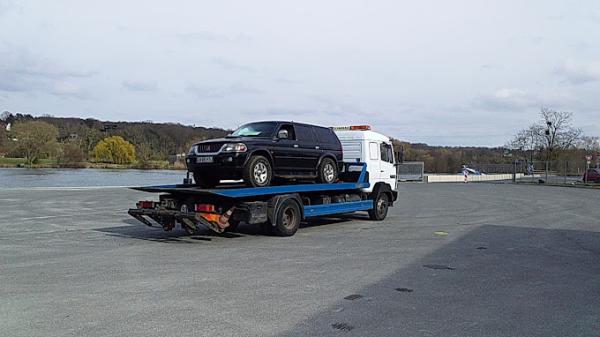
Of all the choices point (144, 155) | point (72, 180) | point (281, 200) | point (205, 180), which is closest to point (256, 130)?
point (205, 180)

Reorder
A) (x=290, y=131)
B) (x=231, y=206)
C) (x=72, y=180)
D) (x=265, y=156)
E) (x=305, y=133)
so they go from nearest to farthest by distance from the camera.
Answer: (x=231, y=206) < (x=265, y=156) < (x=290, y=131) < (x=305, y=133) < (x=72, y=180)

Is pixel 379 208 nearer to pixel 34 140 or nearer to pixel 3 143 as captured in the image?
pixel 34 140

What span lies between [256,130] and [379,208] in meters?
5.46

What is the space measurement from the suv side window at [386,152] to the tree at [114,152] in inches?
1908

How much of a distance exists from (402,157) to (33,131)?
142ft

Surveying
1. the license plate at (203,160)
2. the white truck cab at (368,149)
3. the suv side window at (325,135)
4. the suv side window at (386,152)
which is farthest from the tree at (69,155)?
the license plate at (203,160)

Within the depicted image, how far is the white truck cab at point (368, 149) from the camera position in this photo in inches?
617

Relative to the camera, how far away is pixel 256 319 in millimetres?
5598

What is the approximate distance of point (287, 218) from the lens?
1226 cm

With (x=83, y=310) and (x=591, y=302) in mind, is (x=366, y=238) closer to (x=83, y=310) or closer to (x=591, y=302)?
(x=591, y=302)

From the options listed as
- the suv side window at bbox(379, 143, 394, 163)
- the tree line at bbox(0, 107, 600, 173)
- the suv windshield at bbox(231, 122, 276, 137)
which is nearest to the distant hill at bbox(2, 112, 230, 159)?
the tree line at bbox(0, 107, 600, 173)

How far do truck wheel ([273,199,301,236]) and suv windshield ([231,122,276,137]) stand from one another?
167 centimetres

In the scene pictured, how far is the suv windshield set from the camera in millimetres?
12320

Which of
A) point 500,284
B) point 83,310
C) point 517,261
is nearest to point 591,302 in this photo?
point 500,284
